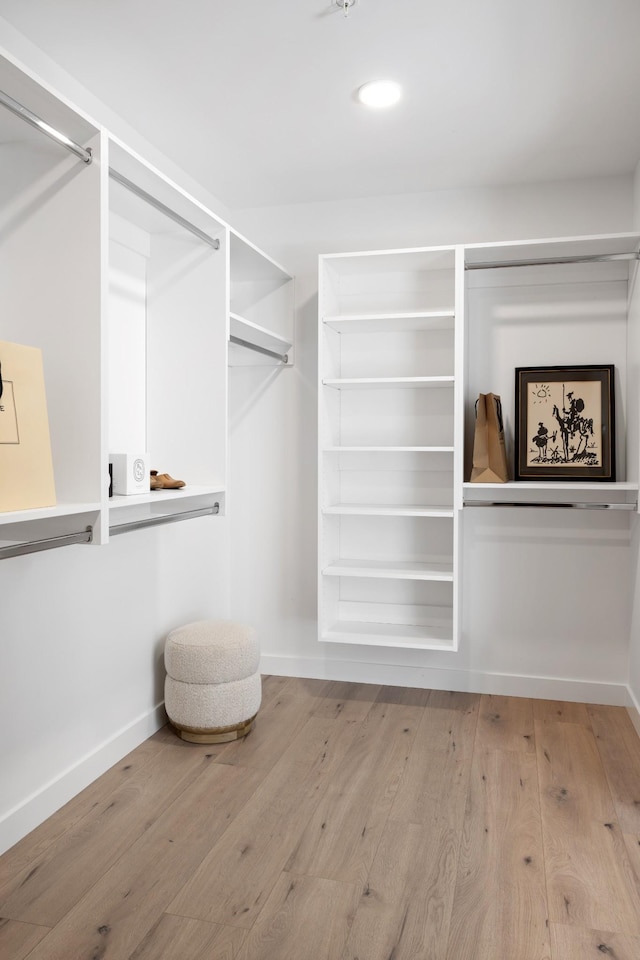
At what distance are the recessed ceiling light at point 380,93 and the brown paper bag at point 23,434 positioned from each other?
1521 mm

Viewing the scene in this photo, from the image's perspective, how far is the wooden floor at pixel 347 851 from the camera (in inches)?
68.8

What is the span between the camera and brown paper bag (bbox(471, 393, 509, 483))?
10.6 ft

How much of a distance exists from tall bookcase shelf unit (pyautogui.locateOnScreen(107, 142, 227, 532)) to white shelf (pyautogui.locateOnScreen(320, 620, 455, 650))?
950 millimetres

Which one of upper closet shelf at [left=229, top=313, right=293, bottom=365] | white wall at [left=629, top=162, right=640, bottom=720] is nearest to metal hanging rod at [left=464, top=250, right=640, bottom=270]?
white wall at [left=629, top=162, right=640, bottom=720]

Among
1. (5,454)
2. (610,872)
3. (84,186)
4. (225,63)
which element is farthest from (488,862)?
(225,63)

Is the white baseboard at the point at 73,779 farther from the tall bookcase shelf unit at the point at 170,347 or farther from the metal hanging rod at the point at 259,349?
the metal hanging rod at the point at 259,349

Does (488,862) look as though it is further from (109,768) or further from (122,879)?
(109,768)

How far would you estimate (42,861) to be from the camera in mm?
2051

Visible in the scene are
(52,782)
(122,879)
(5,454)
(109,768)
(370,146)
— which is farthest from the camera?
(370,146)

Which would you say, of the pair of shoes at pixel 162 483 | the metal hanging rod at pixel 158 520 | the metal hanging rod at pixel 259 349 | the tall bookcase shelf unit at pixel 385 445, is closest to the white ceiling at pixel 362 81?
the tall bookcase shelf unit at pixel 385 445

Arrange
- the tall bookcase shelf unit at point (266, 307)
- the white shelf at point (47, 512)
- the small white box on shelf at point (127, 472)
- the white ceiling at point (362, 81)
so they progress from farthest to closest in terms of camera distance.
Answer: the tall bookcase shelf unit at point (266, 307)
the small white box on shelf at point (127, 472)
the white ceiling at point (362, 81)
the white shelf at point (47, 512)

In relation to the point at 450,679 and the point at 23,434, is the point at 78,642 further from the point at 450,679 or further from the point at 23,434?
the point at 450,679

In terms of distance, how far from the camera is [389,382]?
3246mm

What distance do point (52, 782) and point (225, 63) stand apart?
2.41 metres
